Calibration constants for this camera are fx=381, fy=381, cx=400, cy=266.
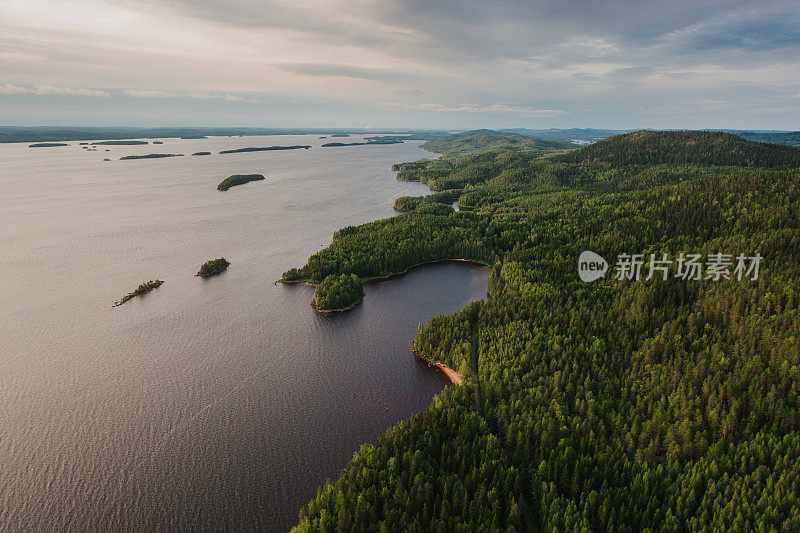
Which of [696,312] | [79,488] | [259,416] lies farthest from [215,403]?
[696,312]

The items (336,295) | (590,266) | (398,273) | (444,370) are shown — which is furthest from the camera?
(398,273)

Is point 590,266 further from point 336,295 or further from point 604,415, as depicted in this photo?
point 336,295

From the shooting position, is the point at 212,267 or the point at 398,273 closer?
the point at 212,267

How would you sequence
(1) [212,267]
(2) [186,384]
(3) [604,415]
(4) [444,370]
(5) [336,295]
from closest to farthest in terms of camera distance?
(3) [604,415], (2) [186,384], (4) [444,370], (5) [336,295], (1) [212,267]

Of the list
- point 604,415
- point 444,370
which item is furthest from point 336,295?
point 604,415

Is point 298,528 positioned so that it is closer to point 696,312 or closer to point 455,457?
point 455,457

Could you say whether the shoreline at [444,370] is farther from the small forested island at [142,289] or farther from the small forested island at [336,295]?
the small forested island at [142,289]

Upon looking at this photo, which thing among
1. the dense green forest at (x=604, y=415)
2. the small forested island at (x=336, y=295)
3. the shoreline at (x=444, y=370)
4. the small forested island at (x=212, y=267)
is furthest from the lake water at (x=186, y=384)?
the dense green forest at (x=604, y=415)

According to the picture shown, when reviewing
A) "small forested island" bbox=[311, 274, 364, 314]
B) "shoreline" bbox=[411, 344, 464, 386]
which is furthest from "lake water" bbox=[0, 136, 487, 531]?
"small forested island" bbox=[311, 274, 364, 314]
